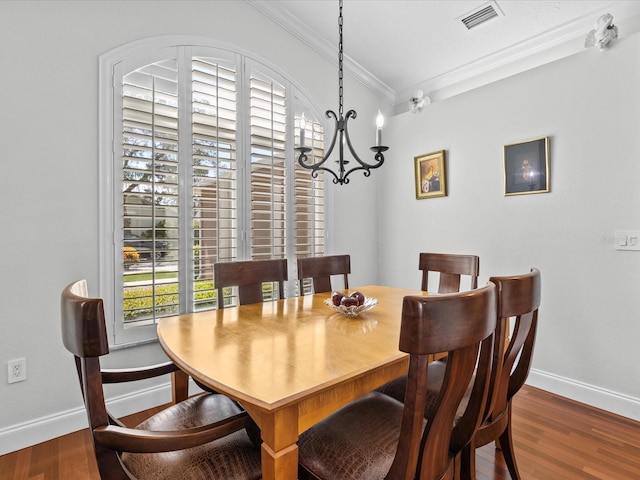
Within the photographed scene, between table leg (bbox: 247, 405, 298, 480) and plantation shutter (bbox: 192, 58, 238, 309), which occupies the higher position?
plantation shutter (bbox: 192, 58, 238, 309)

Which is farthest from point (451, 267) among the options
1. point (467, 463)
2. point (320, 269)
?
point (467, 463)

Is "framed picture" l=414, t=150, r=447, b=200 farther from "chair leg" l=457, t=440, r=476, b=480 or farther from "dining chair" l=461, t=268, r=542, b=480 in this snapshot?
"chair leg" l=457, t=440, r=476, b=480

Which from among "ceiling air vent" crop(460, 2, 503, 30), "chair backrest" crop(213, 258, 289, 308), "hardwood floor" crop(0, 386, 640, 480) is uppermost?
"ceiling air vent" crop(460, 2, 503, 30)

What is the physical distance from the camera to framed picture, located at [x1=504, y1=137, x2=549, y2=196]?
2.67m

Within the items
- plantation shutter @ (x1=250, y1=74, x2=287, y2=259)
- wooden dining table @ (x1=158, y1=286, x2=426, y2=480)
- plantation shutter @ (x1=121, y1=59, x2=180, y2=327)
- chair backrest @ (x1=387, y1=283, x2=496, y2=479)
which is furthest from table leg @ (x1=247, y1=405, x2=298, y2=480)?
plantation shutter @ (x1=250, y1=74, x2=287, y2=259)

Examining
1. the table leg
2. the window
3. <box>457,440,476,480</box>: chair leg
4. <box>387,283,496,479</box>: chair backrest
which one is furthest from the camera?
the window

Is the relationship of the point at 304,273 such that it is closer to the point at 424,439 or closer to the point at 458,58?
the point at 424,439

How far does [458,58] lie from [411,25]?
64cm

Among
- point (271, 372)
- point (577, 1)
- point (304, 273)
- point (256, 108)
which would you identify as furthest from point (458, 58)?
point (271, 372)

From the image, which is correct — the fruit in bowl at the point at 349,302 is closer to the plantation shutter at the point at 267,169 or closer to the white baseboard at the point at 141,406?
the plantation shutter at the point at 267,169

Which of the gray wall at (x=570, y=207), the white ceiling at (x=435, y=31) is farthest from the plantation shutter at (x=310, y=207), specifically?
the gray wall at (x=570, y=207)

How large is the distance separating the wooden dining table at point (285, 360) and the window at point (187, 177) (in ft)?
2.75

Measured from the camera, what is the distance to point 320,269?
8.17 ft

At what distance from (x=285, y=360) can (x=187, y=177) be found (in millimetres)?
1797
